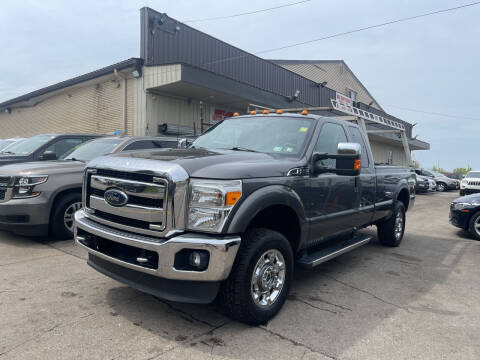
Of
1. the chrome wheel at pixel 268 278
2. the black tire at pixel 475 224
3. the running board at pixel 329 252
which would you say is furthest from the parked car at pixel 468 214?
the chrome wheel at pixel 268 278

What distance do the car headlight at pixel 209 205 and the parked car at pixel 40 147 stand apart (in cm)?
591

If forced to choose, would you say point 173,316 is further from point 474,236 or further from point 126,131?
point 126,131

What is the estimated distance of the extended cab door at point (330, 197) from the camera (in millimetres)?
3877

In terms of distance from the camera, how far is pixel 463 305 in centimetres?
394

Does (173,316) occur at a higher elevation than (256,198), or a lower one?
lower

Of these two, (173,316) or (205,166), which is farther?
(173,316)

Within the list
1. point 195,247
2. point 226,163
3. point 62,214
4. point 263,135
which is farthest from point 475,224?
point 62,214

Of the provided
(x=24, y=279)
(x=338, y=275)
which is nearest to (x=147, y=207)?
(x=24, y=279)

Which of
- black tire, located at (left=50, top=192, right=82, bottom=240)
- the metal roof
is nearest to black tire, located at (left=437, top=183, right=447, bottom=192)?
the metal roof

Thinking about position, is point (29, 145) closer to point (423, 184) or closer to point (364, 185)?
point (364, 185)

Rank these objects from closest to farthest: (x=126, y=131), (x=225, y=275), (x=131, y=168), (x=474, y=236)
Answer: (x=225, y=275) < (x=131, y=168) < (x=474, y=236) < (x=126, y=131)

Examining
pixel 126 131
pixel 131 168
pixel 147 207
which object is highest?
pixel 126 131

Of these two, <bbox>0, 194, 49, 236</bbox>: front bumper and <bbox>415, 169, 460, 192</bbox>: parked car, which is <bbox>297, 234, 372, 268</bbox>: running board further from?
<bbox>415, 169, 460, 192</bbox>: parked car

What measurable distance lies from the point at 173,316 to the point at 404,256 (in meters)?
4.24
